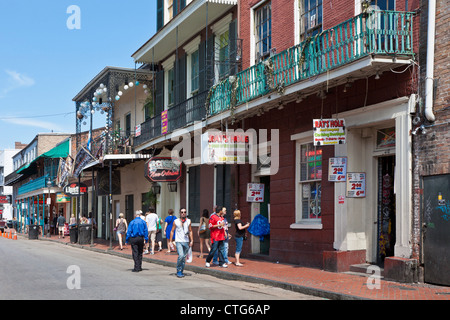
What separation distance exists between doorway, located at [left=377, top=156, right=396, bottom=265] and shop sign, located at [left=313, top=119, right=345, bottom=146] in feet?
3.69

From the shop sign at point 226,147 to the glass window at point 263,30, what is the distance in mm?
2513

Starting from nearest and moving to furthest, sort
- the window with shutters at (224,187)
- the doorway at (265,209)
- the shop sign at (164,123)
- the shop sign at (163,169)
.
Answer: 1. the doorway at (265,209)
2. the window with shutters at (224,187)
3. the shop sign at (163,169)
4. the shop sign at (164,123)

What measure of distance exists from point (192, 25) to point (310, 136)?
8.31 meters

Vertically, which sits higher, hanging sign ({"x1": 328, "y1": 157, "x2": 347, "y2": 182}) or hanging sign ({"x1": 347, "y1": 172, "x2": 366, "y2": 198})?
hanging sign ({"x1": 328, "y1": 157, "x2": 347, "y2": 182})

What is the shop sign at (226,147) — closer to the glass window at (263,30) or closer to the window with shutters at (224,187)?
the window with shutters at (224,187)

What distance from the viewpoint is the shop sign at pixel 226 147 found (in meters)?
16.7

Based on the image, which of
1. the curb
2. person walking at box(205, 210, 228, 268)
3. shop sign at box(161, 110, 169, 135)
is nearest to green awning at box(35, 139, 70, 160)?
shop sign at box(161, 110, 169, 135)

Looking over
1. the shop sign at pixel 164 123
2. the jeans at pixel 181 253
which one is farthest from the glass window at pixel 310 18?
the shop sign at pixel 164 123

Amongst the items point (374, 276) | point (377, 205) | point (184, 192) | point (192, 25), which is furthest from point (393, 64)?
point (184, 192)

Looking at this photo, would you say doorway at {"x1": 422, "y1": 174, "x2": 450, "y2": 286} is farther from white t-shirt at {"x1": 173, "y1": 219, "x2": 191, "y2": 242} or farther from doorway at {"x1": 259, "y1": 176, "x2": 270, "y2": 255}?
doorway at {"x1": 259, "y1": 176, "x2": 270, "y2": 255}

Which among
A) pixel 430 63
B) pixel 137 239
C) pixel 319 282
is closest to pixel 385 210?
pixel 319 282

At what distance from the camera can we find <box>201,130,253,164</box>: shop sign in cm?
1673

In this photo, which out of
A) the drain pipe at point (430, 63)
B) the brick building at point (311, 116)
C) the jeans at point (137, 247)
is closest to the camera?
the drain pipe at point (430, 63)
